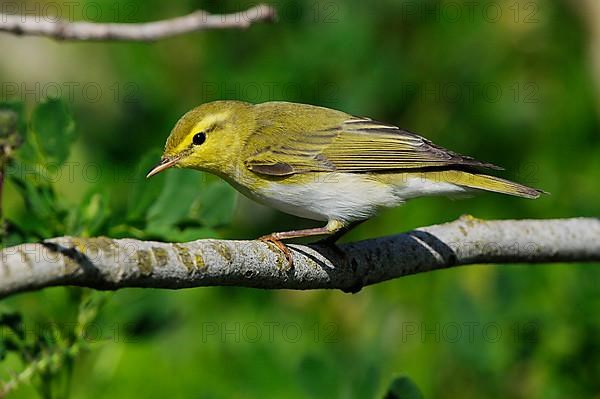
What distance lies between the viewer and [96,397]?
402 cm

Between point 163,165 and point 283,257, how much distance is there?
37.9 inches

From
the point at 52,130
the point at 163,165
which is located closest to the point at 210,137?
the point at 163,165

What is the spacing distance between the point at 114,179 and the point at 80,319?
2.24 meters

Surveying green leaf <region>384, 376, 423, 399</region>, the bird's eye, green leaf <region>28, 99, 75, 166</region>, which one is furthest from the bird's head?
green leaf <region>384, 376, 423, 399</region>

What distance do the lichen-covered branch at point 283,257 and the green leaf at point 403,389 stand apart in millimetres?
413

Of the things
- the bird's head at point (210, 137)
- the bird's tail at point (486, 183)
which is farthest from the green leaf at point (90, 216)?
the bird's tail at point (486, 183)

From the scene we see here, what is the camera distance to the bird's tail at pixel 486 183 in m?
3.75

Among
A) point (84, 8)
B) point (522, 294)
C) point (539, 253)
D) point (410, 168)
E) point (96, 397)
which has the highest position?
point (84, 8)

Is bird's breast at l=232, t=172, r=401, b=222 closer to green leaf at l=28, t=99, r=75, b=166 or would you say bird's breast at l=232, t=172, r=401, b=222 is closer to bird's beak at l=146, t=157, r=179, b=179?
bird's beak at l=146, t=157, r=179, b=179

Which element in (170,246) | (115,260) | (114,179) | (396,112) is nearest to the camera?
(115,260)

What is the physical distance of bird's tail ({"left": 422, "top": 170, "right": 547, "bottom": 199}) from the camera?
3746mm

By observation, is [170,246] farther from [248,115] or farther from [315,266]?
[248,115]

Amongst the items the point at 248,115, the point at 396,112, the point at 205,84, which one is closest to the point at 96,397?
the point at 248,115

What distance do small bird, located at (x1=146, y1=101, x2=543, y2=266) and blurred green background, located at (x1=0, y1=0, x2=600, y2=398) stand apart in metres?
0.30
